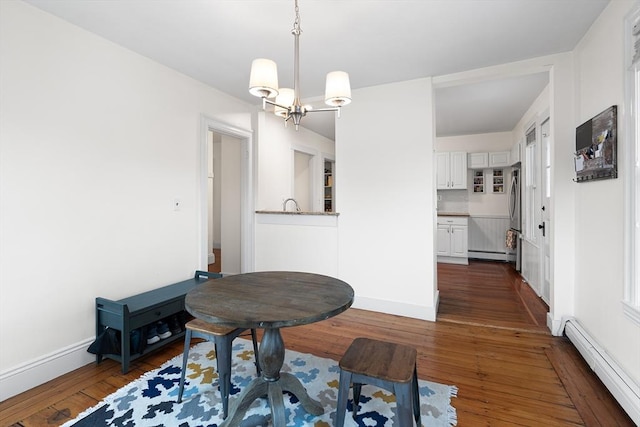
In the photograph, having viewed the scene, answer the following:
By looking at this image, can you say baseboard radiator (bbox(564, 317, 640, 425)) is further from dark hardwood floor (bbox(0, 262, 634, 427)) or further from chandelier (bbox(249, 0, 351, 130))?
chandelier (bbox(249, 0, 351, 130))

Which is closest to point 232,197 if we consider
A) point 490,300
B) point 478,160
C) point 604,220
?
point 490,300

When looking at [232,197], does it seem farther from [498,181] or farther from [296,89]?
[498,181]

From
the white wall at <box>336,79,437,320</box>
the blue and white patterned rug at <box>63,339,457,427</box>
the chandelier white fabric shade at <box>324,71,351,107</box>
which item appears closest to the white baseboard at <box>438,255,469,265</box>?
the white wall at <box>336,79,437,320</box>

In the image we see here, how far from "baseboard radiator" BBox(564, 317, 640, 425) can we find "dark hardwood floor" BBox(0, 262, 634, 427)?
0.20 feet

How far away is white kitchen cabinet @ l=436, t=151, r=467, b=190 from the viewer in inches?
245

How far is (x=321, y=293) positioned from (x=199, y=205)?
2207mm

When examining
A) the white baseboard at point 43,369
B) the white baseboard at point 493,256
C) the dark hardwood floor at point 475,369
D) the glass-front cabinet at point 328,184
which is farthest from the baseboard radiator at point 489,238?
the white baseboard at point 43,369

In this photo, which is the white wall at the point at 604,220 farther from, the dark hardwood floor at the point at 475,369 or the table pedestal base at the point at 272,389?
the table pedestal base at the point at 272,389

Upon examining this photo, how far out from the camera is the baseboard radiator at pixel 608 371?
167cm

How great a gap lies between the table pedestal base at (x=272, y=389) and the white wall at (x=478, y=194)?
19.1 feet

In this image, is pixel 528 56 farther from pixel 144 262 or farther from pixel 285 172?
pixel 144 262

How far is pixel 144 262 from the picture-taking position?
2736 millimetres

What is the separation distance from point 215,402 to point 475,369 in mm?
1840

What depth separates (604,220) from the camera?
84.0 inches
